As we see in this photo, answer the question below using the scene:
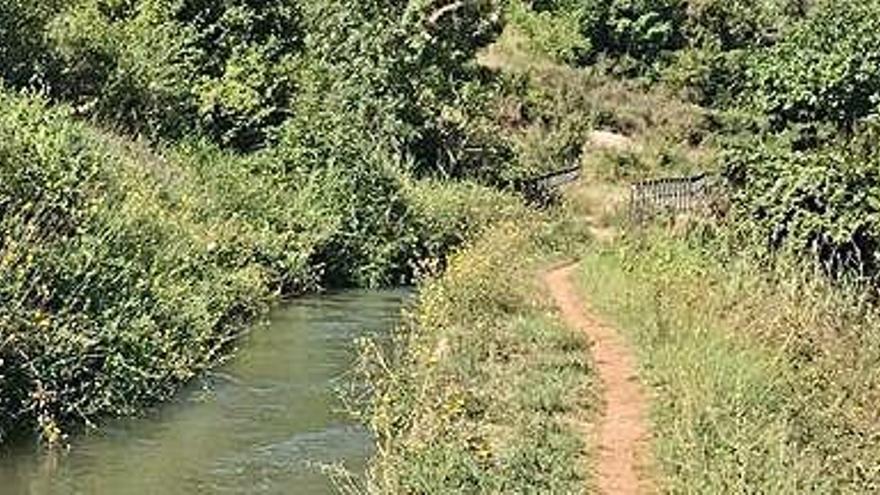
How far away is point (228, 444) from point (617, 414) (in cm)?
413

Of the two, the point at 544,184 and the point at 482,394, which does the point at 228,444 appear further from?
the point at 544,184

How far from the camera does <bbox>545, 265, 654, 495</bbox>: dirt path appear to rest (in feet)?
38.0

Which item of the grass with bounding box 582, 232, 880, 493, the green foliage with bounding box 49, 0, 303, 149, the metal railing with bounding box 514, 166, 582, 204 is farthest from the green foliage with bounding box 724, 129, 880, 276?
the metal railing with bounding box 514, 166, 582, 204

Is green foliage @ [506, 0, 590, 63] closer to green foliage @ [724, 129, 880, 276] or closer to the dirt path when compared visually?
green foliage @ [724, 129, 880, 276]

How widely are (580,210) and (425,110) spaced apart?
5.73 meters

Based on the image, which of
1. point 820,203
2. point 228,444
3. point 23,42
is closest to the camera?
point 228,444

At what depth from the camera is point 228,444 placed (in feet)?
46.6

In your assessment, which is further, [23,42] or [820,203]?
[23,42]

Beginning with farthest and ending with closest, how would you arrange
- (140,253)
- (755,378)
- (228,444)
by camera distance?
(140,253), (228,444), (755,378)

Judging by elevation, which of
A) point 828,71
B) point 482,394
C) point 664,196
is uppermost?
point 828,71

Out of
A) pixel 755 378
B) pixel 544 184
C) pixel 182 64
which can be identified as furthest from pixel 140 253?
pixel 544 184

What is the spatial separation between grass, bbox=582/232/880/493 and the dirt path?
208 millimetres

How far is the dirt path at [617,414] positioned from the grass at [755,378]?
0.21m

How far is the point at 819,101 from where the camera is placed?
21109 millimetres
